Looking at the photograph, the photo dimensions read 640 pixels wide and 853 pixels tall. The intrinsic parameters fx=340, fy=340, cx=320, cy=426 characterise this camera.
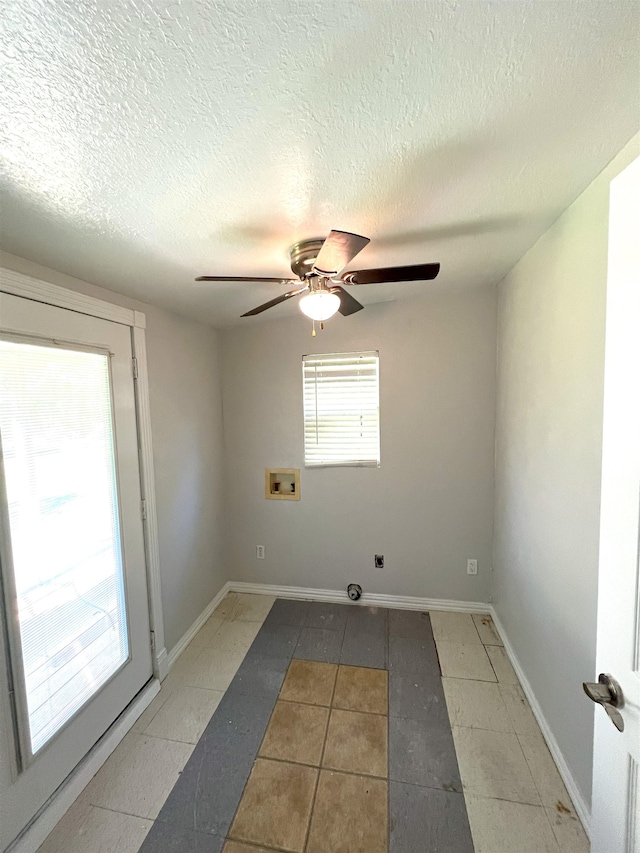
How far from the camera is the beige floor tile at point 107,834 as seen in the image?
129 centimetres

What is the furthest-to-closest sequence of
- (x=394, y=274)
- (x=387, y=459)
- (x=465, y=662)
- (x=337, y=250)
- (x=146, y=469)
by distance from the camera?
(x=387, y=459), (x=465, y=662), (x=146, y=469), (x=394, y=274), (x=337, y=250)

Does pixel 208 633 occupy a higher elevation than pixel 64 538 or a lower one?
lower

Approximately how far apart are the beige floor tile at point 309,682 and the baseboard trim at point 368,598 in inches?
26.9

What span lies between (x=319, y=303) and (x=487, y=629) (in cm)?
252

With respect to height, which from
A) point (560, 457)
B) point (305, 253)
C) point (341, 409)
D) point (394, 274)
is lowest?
point (560, 457)

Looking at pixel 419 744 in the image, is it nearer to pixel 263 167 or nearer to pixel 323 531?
pixel 323 531

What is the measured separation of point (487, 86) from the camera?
2.50 ft

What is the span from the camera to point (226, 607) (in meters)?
2.79

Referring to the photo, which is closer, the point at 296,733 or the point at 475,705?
the point at 296,733

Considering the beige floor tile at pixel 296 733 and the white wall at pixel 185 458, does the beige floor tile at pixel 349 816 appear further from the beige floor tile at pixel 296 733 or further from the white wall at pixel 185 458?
the white wall at pixel 185 458

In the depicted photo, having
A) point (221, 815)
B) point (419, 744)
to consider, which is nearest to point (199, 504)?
point (221, 815)

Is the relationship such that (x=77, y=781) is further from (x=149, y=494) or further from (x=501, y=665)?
(x=501, y=665)

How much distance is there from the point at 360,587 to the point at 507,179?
2.72 meters

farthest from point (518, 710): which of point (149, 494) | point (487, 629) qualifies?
point (149, 494)
